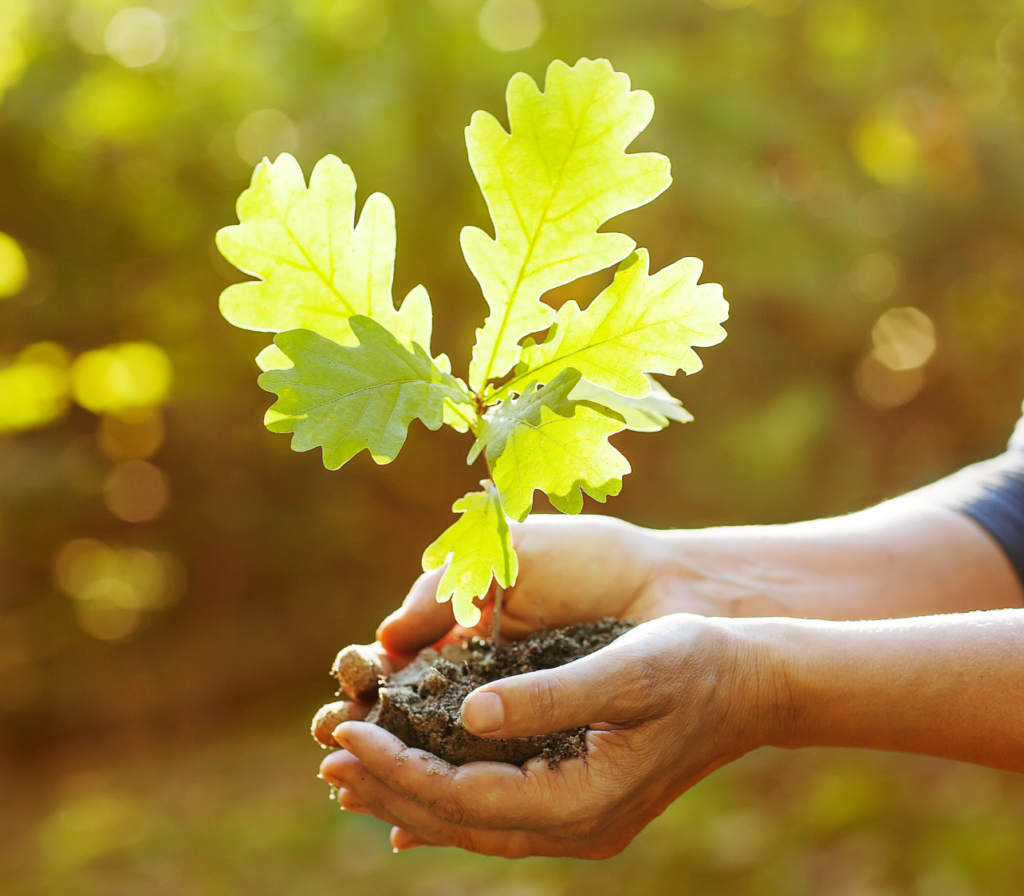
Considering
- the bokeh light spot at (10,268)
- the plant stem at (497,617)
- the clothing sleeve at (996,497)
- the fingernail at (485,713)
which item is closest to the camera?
the fingernail at (485,713)

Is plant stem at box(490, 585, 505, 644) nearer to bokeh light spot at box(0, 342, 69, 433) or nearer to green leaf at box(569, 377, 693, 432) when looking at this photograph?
green leaf at box(569, 377, 693, 432)

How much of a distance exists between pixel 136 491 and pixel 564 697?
497 centimetres

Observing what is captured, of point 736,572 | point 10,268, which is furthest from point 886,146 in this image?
point 10,268

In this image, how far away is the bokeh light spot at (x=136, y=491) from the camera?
5367 mm

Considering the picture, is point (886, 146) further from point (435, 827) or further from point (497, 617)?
point (435, 827)

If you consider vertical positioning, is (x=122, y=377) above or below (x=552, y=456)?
above

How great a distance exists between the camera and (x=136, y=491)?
17.9ft

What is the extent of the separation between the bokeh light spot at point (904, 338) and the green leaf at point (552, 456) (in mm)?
4129

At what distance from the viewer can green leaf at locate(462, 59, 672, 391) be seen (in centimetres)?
129

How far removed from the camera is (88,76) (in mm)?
4469

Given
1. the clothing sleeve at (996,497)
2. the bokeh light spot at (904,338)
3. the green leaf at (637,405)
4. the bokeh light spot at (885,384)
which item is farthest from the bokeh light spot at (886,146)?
the green leaf at (637,405)

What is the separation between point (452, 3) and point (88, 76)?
2.00 m

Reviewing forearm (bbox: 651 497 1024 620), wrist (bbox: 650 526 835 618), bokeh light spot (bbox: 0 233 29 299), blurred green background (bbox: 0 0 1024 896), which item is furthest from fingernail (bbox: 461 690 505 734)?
bokeh light spot (bbox: 0 233 29 299)

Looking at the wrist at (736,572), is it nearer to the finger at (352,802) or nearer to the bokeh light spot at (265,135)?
the finger at (352,802)
